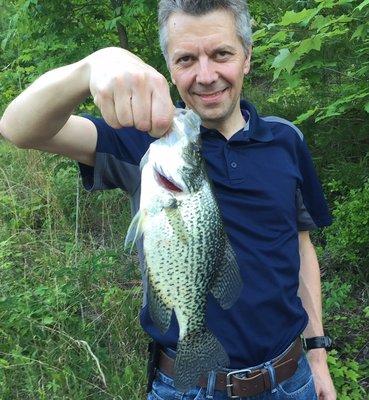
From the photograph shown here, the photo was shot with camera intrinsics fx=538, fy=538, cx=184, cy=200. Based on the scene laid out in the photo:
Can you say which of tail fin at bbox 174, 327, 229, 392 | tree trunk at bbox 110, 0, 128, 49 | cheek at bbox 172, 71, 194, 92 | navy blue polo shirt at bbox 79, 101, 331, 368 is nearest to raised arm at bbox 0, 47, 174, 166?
navy blue polo shirt at bbox 79, 101, 331, 368

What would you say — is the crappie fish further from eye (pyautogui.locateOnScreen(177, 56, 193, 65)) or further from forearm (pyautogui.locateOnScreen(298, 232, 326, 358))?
forearm (pyautogui.locateOnScreen(298, 232, 326, 358))

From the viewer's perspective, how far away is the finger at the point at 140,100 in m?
1.46

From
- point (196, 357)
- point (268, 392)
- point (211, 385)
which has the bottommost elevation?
point (268, 392)

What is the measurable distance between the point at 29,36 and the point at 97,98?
465cm

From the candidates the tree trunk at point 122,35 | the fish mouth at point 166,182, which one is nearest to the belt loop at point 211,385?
the fish mouth at point 166,182

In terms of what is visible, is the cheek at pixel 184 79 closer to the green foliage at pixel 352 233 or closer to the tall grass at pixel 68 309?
the tall grass at pixel 68 309

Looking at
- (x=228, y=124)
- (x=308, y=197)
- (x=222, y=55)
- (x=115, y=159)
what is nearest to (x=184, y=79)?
(x=222, y=55)

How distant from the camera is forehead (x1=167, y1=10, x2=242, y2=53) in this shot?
209 cm

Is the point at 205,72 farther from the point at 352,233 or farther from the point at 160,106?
the point at 352,233

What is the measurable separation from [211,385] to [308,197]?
964 millimetres

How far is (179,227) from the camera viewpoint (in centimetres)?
172

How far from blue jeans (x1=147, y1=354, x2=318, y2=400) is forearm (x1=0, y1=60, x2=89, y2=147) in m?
1.09

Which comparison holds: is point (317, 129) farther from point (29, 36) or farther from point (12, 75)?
point (12, 75)

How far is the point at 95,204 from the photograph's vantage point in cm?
612
